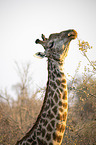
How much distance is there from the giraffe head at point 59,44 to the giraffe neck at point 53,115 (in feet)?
0.66

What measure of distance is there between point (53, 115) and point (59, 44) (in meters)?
1.64

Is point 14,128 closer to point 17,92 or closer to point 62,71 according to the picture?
point 62,71

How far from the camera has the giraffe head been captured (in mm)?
3316

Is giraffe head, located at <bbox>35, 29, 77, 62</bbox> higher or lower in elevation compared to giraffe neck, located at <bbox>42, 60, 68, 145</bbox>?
higher

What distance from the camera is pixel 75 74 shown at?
21.1 ft

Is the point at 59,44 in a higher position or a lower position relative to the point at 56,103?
higher

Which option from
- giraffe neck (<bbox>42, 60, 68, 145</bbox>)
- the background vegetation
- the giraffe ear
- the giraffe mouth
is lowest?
the background vegetation

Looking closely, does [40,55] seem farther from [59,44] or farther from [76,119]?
[76,119]

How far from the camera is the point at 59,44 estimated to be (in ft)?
11.1

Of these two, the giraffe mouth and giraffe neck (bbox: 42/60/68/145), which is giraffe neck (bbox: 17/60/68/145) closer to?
giraffe neck (bbox: 42/60/68/145)

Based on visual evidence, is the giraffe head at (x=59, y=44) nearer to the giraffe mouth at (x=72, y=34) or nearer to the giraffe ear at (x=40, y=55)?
the giraffe mouth at (x=72, y=34)

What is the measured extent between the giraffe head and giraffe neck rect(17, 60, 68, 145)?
200 millimetres

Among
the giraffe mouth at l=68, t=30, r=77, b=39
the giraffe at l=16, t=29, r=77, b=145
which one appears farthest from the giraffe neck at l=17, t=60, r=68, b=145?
the giraffe mouth at l=68, t=30, r=77, b=39

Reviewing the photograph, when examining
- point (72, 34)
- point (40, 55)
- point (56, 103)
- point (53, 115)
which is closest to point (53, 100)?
point (56, 103)
